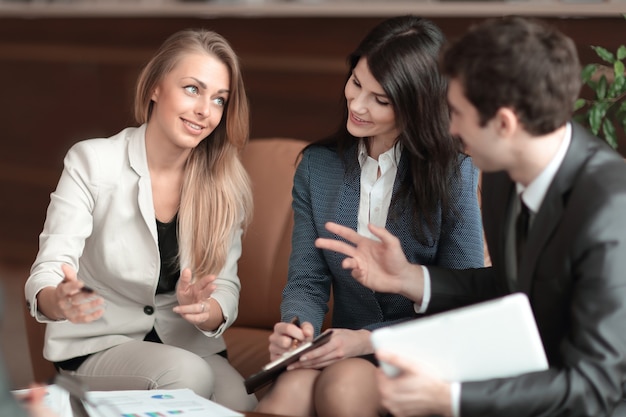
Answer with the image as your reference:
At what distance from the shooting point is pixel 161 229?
2.29 meters

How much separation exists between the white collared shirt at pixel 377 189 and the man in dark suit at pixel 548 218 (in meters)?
0.55

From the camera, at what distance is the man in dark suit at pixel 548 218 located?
1.52 m

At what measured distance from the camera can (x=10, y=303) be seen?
445 centimetres

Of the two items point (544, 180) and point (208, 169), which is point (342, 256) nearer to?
point (208, 169)

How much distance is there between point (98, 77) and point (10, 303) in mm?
1313

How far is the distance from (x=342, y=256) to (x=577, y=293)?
76 cm

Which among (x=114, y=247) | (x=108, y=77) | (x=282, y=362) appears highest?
(x=108, y=77)

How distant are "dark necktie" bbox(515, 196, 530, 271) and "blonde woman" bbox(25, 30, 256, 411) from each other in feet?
2.56

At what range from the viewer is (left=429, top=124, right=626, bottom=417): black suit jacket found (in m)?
1.52

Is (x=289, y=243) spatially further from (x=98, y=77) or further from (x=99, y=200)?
(x=98, y=77)

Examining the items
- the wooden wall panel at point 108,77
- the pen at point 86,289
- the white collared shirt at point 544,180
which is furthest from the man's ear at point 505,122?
the wooden wall panel at point 108,77

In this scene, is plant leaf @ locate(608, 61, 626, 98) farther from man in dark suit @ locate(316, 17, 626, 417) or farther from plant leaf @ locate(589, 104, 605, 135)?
man in dark suit @ locate(316, 17, 626, 417)

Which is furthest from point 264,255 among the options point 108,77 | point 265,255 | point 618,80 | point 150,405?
point 108,77

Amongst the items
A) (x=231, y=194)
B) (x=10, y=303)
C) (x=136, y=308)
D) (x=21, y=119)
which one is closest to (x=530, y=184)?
(x=231, y=194)
